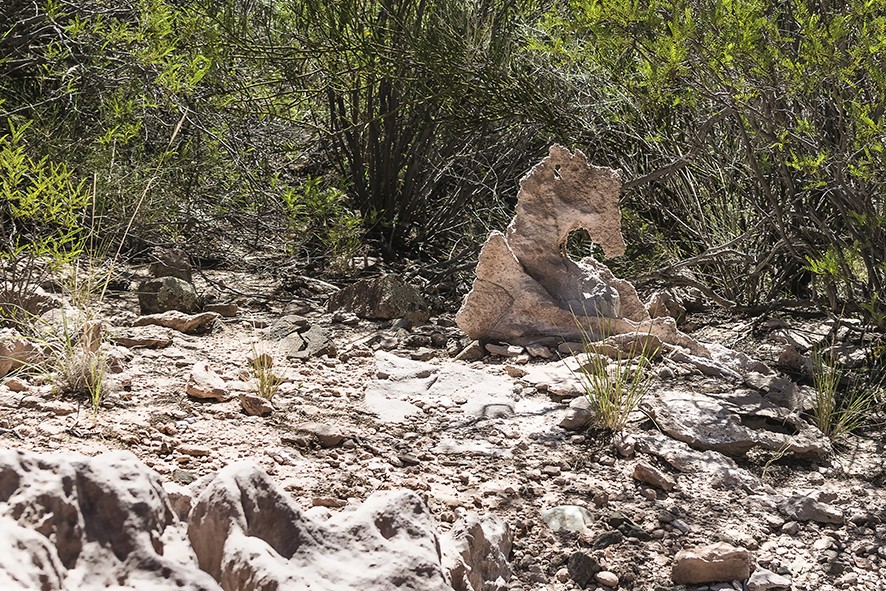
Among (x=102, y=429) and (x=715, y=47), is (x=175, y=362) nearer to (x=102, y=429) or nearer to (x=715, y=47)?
(x=102, y=429)

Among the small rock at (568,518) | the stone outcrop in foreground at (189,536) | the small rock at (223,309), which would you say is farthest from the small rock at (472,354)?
the stone outcrop in foreground at (189,536)

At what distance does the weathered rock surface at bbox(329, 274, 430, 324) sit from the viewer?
201 inches

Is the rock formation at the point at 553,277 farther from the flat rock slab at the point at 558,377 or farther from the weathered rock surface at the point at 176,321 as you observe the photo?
the weathered rock surface at the point at 176,321

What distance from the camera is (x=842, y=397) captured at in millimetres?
4180

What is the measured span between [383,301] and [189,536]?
350 cm

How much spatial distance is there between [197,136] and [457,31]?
1689mm

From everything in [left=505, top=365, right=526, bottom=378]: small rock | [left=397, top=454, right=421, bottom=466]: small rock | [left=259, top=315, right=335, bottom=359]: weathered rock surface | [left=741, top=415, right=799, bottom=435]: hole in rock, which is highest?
[left=741, top=415, right=799, bottom=435]: hole in rock

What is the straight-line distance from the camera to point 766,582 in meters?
2.77

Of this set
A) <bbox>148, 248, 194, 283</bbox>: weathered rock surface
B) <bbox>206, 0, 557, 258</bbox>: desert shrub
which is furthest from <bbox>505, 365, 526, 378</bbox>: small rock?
<bbox>148, 248, 194, 283</bbox>: weathered rock surface

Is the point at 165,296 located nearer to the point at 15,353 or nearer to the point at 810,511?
the point at 15,353

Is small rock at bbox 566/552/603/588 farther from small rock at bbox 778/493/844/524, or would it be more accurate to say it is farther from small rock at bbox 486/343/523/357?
small rock at bbox 486/343/523/357

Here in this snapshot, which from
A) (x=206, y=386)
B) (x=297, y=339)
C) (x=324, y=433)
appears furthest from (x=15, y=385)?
(x=297, y=339)

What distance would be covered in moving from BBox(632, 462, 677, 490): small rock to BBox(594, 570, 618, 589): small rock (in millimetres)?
600

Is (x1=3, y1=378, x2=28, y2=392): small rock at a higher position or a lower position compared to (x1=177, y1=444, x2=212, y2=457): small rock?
lower
